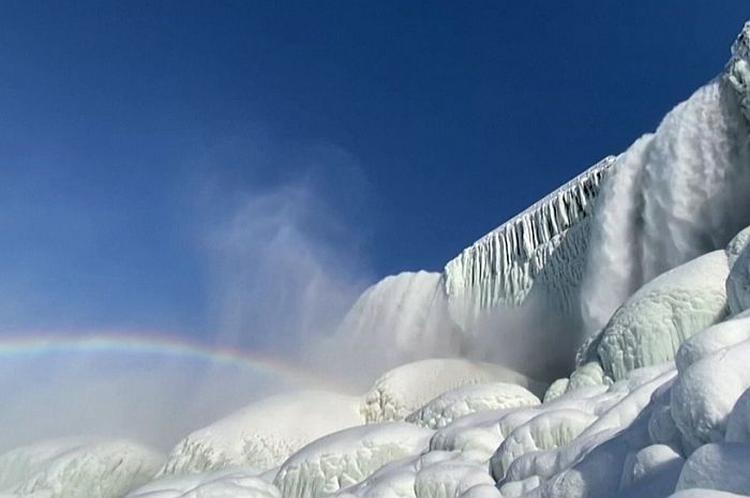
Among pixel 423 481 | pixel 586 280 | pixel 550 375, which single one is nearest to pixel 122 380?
pixel 550 375

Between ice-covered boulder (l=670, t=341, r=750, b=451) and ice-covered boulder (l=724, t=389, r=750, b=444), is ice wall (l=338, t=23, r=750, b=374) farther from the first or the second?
ice-covered boulder (l=724, t=389, r=750, b=444)

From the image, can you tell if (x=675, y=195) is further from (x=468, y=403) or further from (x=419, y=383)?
(x=468, y=403)

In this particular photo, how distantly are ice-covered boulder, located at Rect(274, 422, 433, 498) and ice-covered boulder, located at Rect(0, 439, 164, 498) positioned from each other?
6388mm

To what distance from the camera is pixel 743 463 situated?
8.34 feet

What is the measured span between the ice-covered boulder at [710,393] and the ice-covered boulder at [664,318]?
6.08 meters

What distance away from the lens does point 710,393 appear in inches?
119

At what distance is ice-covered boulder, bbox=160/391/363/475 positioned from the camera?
1170 cm

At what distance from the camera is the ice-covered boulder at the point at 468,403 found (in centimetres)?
934

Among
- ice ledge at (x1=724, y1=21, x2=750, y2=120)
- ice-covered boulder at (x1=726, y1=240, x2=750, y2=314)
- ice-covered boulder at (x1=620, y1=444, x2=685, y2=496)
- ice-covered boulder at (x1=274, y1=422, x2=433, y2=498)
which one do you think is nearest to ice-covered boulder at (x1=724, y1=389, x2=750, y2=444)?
ice-covered boulder at (x1=620, y1=444, x2=685, y2=496)

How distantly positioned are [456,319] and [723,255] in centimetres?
1099

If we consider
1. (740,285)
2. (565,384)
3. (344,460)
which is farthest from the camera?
(565,384)

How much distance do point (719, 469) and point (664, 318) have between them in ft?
22.8

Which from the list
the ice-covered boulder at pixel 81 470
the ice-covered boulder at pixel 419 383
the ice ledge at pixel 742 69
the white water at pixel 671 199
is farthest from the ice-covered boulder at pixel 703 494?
the ice-covered boulder at pixel 81 470

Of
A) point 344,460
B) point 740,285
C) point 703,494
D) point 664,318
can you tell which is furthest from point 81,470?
point 703,494
